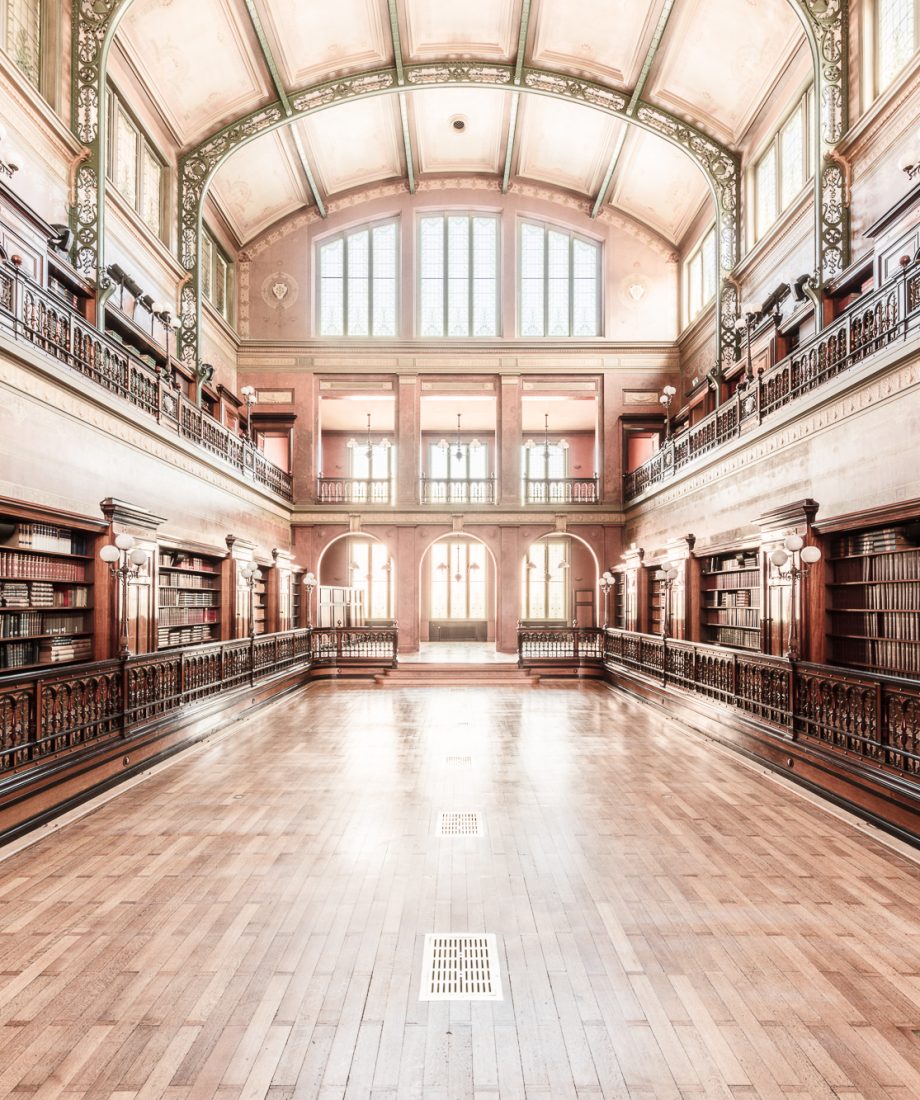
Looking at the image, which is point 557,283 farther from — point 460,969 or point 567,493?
point 460,969

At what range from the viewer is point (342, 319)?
18016 mm

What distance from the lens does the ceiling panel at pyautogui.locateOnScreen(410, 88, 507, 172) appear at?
15438 mm

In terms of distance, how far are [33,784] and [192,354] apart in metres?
10.6

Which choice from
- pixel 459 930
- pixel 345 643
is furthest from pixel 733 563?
pixel 459 930

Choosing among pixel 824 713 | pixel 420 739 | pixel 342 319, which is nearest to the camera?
pixel 824 713

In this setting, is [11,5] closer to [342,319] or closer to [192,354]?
[192,354]

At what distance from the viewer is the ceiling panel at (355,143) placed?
50.4ft

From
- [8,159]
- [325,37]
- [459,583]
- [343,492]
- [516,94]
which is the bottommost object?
[459,583]

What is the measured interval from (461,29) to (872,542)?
1256 cm

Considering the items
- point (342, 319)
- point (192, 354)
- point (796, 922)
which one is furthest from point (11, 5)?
point (796, 922)

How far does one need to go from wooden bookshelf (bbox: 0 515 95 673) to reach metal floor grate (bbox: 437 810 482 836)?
13.3 ft

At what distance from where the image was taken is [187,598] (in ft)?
35.4

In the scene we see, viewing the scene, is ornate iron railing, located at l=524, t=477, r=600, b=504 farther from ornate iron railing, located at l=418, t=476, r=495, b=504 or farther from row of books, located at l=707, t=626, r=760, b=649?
row of books, located at l=707, t=626, r=760, b=649

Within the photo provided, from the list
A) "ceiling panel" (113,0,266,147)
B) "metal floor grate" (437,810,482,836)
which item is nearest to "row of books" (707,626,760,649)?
"metal floor grate" (437,810,482,836)
